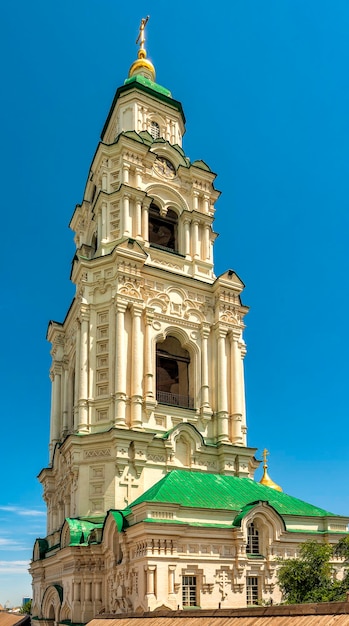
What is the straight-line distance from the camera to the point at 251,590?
71.9 feet

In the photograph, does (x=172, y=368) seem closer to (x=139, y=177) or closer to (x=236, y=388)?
(x=236, y=388)

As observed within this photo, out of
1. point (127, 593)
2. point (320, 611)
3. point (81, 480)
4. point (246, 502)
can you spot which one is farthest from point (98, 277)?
point (320, 611)

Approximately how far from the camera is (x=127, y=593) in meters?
21.0

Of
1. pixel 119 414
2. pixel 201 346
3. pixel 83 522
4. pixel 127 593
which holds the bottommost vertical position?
pixel 127 593

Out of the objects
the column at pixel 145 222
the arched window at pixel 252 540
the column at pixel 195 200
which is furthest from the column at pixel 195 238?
the arched window at pixel 252 540

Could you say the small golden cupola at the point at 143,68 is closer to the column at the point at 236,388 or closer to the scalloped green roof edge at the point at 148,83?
the scalloped green roof edge at the point at 148,83

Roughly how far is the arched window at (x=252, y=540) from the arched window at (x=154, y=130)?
23.0 meters

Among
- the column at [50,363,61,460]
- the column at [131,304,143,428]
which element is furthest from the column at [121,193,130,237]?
the column at [50,363,61,460]

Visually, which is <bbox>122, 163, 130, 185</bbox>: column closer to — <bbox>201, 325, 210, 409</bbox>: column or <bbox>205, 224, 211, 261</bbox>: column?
<bbox>205, 224, 211, 261</bbox>: column

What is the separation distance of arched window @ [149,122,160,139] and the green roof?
20.0 metres

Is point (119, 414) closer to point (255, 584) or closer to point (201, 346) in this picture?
point (201, 346)

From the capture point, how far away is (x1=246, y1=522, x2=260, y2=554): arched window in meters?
22.3

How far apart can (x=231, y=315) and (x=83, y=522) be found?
12548mm

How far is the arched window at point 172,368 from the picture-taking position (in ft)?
101
